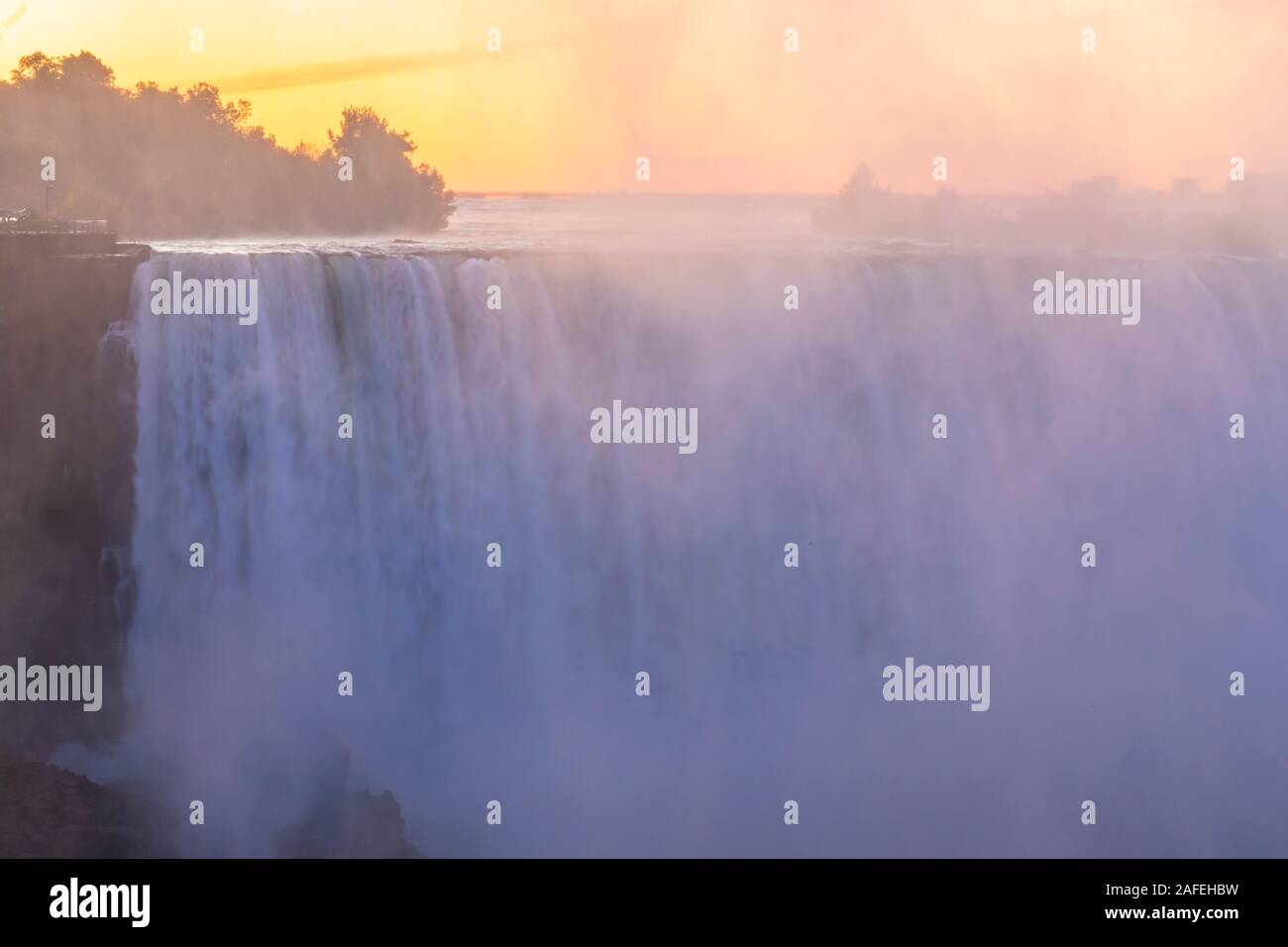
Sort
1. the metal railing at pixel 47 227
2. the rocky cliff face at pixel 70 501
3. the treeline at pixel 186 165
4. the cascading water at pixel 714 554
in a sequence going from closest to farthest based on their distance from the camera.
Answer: the rocky cliff face at pixel 70 501 < the cascading water at pixel 714 554 < the metal railing at pixel 47 227 < the treeline at pixel 186 165

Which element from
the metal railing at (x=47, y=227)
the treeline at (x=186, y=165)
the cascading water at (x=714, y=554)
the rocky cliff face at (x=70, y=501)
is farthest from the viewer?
the treeline at (x=186, y=165)

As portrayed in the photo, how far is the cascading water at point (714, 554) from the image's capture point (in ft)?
50.4

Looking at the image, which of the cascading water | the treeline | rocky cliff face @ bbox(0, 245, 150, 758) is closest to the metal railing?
rocky cliff face @ bbox(0, 245, 150, 758)

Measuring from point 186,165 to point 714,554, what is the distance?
2560 centimetres

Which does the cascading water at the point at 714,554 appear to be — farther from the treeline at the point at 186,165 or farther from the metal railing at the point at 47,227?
the treeline at the point at 186,165

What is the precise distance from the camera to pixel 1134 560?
17.1 metres

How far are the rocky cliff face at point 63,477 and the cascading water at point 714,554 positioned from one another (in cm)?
32

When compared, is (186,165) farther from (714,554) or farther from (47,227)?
(714,554)

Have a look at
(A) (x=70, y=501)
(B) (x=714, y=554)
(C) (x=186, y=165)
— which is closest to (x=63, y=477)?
(A) (x=70, y=501)

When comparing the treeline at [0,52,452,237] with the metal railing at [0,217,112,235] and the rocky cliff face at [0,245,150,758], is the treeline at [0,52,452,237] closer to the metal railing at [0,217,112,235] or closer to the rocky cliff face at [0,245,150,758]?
the metal railing at [0,217,112,235]

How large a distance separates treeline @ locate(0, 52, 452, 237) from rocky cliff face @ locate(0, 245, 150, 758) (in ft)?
48.9

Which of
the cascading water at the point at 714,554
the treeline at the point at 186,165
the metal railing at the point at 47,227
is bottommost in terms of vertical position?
the cascading water at the point at 714,554

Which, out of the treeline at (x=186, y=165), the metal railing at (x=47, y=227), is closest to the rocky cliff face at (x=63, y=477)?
the metal railing at (x=47, y=227)

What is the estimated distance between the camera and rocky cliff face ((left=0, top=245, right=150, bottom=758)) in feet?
49.2
